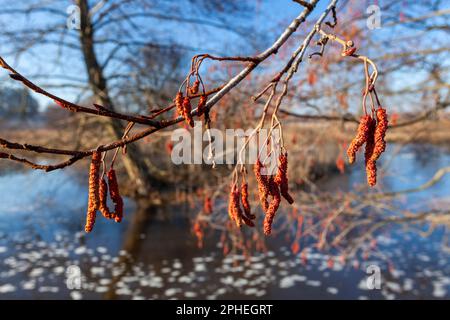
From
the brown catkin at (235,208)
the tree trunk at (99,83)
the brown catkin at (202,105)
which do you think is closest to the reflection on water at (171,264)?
the tree trunk at (99,83)

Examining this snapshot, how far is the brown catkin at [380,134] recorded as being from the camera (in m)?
0.77

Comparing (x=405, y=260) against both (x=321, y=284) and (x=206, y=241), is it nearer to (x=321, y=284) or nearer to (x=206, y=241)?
(x=321, y=284)

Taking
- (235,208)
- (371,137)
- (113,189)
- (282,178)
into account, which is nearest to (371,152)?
(371,137)

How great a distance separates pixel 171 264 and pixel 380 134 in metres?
6.38

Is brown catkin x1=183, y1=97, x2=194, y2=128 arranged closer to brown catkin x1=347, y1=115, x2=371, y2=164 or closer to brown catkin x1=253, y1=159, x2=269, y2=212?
brown catkin x1=253, y1=159, x2=269, y2=212

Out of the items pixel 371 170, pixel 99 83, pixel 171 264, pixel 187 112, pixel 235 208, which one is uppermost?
pixel 99 83

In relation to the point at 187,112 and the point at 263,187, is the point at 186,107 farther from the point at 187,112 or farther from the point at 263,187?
the point at 263,187

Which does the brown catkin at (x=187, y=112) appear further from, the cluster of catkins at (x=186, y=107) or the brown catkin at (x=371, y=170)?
the brown catkin at (x=371, y=170)

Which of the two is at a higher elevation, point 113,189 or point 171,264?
point 113,189

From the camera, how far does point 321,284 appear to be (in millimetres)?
5781

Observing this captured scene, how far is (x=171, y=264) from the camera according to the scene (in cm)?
670

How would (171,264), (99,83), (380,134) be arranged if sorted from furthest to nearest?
(99,83)
(171,264)
(380,134)
